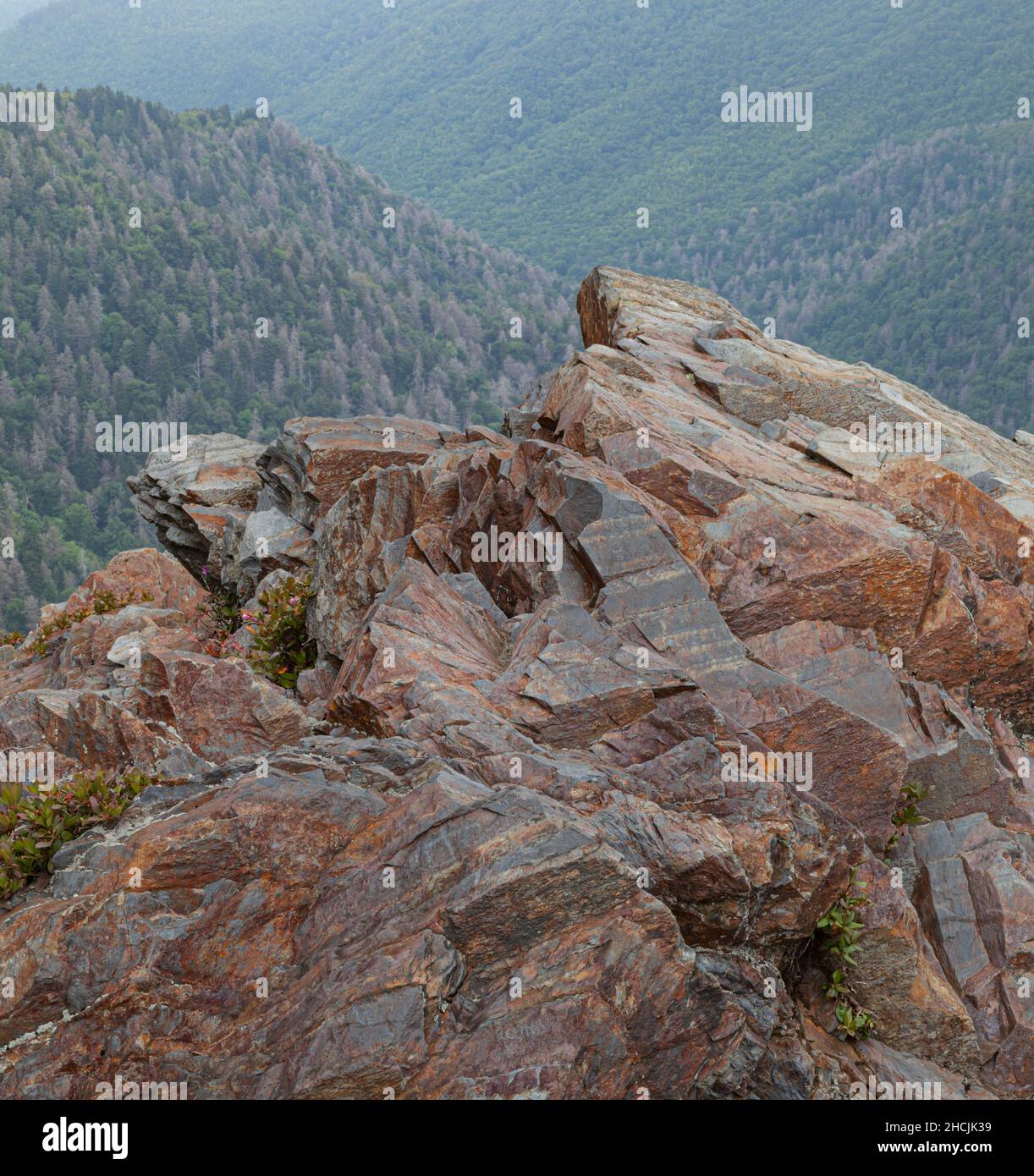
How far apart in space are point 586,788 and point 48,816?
5921 mm

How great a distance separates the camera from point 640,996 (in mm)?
10148

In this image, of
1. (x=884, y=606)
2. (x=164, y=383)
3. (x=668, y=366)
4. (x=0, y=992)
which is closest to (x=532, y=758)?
(x=0, y=992)

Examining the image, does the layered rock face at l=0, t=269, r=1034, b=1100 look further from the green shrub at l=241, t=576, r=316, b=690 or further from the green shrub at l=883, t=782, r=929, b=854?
the green shrub at l=241, t=576, r=316, b=690

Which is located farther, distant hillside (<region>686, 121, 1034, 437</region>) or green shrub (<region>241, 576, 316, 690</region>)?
distant hillside (<region>686, 121, 1034, 437</region>)

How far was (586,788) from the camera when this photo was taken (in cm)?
1175

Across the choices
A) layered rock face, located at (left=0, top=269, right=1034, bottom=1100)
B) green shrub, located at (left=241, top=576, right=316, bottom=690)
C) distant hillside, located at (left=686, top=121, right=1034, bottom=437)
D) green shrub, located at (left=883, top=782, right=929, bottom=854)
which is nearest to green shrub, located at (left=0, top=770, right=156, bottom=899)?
layered rock face, located at (left=0, top=269, right=1034, bottom=1100)

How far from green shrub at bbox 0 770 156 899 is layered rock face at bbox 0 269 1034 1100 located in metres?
0.37

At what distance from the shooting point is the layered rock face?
9.94 m

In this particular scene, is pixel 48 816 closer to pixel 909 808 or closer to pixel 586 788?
pixel 586 788

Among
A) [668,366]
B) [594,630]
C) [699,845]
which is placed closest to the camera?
[699,845]

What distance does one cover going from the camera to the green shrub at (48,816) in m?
11.4

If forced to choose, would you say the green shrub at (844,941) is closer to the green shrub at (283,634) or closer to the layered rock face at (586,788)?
→ the layered rock face at (586,788)

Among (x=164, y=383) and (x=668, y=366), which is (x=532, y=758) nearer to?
(x=668, y=366)

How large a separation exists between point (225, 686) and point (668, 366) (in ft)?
41.8
